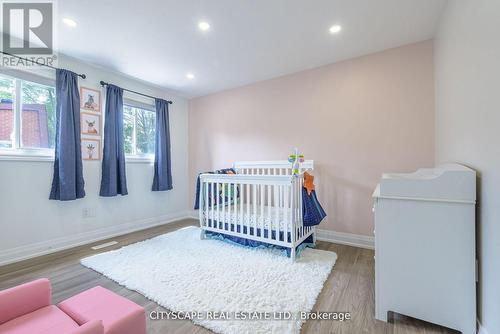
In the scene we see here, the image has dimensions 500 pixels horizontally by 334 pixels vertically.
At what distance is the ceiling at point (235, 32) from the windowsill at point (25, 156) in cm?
123

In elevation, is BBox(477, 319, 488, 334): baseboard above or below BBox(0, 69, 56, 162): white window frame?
below

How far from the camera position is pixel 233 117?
3.88 metres

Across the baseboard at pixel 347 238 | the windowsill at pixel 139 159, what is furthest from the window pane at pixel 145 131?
the baseboard at pixel 347 238

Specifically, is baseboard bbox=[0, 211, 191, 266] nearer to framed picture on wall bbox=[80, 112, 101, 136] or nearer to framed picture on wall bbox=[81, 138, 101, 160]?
framed picture on wall bbox=[81, 138, 101, 160]

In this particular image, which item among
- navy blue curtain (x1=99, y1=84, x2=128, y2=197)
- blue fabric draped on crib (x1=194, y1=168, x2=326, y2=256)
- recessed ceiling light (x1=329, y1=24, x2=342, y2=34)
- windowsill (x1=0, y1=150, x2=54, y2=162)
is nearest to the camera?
recessed ceiling light (x1=329, y1=24, x2=342, y2=34)

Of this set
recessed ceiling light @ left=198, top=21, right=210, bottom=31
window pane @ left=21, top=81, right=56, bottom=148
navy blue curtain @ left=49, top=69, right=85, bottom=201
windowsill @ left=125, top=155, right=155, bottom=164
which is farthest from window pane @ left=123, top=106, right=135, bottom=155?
recessed ceiling light @ left=198, top=21, right=210, bottom=31

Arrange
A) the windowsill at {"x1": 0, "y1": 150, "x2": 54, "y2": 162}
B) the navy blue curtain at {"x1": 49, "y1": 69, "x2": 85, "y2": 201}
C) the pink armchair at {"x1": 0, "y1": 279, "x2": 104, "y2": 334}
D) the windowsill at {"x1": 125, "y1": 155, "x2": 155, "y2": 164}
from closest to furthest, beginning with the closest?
1. the pink armchair at {"x1": 0, "y1": 279, "x2": 104, "y2": 334}
2. the windowsill at {"x1": 0, "y1": 150, "x2": 54, "y2": 162}
3. the navy blue curtain at {"x1": 49, "y1": 69, "x2": 85, "y2": 201}
4. the windowsill at {"x1": 125, "y1": 155, "x2": 155, "y2": 164}

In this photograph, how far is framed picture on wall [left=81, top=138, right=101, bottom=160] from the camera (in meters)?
2.94

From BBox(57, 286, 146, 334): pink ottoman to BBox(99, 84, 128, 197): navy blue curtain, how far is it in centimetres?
221

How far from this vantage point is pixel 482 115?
1.24 meters

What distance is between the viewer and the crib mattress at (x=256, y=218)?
2375 mm

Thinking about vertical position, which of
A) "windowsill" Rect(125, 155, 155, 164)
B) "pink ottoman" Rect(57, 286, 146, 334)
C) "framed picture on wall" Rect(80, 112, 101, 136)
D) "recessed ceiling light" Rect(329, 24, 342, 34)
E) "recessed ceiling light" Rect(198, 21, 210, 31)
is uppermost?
"recessed ceiling light" Rect(198, 21, 210, 31)

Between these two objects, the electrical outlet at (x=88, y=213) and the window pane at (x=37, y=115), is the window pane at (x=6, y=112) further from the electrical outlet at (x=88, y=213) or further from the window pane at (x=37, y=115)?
the electrical outlet at (x=88, y=213)

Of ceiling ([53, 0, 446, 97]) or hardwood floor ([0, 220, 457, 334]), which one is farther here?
ceiling ([53, 0, 446, 97])
